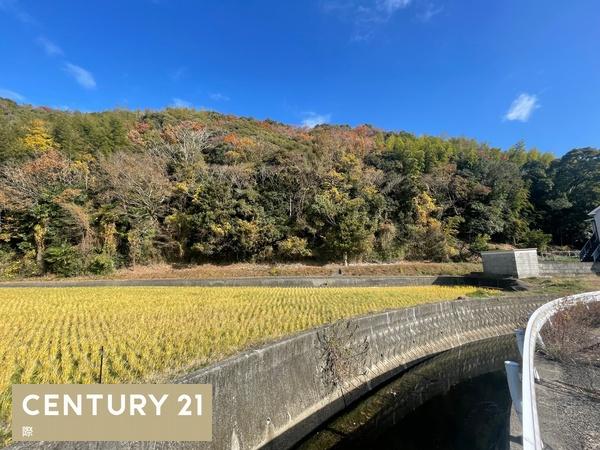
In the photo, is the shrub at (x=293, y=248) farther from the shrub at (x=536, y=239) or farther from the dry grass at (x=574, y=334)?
the shrub at (x=536, y=239)

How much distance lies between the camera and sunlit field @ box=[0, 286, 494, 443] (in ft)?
12.8

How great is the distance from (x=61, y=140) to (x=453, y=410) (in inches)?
1565

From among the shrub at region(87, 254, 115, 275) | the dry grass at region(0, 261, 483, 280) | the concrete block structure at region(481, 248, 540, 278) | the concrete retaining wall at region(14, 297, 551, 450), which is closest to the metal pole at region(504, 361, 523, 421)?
the concrete retaining wall at region(14, 297, 551, 450)

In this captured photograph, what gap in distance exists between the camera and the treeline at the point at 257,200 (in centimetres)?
2189

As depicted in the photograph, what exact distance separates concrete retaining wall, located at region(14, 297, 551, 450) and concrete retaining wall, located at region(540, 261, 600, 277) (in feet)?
41.3

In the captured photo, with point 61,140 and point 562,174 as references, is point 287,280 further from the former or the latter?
point 562,174

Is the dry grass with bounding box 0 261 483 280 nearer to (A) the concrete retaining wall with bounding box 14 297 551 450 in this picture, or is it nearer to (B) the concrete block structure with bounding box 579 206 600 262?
(B) the concrete block structure with bounding box 579 206 600 262

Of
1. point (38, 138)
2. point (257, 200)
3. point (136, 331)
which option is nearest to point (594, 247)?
point (257, 200)

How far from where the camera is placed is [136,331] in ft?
19.4

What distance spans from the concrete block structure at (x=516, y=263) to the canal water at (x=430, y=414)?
32.6ft

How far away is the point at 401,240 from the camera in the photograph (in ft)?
77.9

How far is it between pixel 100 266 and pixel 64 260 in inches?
94.7

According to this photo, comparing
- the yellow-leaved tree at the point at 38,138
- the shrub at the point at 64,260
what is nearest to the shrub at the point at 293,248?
the shrub at the point at 64,260

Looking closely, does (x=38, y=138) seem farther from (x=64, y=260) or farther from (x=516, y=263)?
(x=516, y=263)
